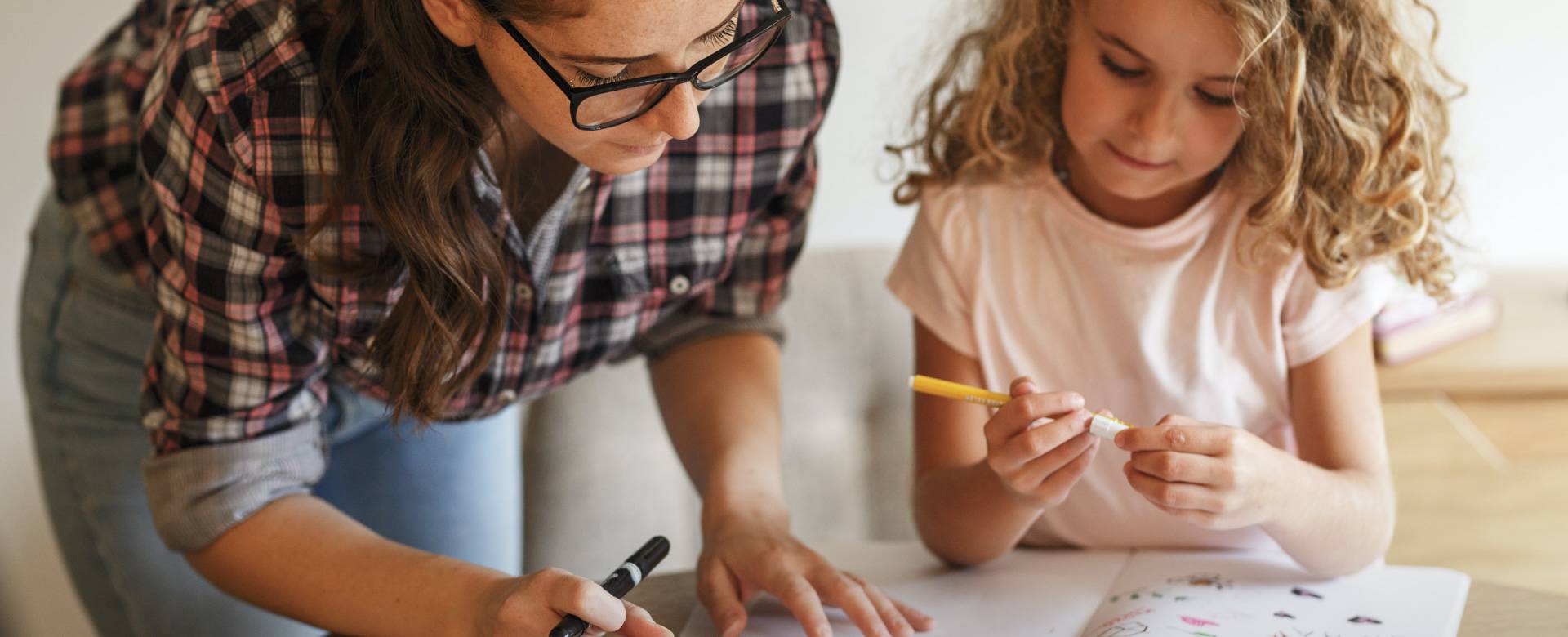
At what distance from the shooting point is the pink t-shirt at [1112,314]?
1168 millimetres

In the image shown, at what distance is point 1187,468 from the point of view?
3.01 ft

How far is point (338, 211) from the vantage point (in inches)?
37.0

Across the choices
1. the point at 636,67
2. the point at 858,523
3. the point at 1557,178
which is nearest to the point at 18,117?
the point at 858,523

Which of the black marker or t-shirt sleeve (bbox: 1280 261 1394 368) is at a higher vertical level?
t-shirt sleeve (bbox: 1280 261 1394 368)

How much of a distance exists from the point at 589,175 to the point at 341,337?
24cm

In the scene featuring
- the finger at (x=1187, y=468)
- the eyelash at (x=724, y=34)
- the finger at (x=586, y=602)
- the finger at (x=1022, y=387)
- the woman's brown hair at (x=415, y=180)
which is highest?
the eyelash at (x=724, y=34)

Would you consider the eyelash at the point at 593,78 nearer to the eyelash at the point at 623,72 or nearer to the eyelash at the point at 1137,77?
the eyelash at the point at 623,72

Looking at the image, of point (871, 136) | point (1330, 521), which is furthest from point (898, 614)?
point (871, 136)

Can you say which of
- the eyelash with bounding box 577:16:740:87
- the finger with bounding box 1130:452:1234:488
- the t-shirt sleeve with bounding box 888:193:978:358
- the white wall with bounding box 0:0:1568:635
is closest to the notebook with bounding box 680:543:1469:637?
the finger with bounding box 1130:452:1234:488

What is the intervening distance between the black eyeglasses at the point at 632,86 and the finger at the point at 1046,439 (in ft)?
1.09

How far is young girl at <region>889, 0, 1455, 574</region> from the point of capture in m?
0.99

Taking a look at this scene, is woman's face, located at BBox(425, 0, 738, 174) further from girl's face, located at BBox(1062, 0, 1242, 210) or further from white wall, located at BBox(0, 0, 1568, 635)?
white wall, located at BBox(0, 0, 1568, 635)

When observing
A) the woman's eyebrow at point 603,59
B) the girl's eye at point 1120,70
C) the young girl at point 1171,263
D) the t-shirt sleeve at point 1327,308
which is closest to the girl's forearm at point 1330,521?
the young girl at point 1171,263

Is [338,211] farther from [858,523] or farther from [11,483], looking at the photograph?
[11,483]
